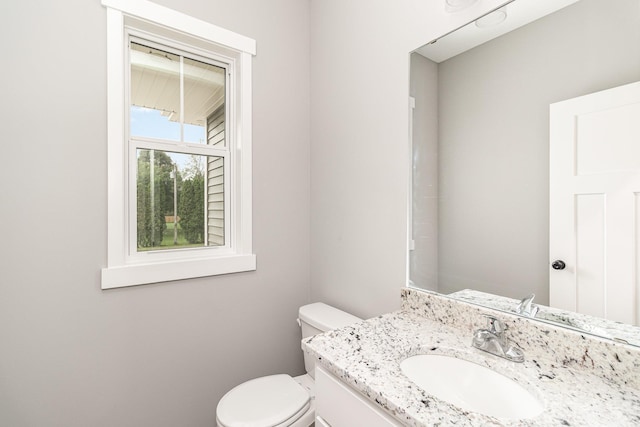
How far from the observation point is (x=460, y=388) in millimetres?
842

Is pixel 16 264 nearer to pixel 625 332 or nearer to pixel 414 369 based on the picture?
pixel 414 369

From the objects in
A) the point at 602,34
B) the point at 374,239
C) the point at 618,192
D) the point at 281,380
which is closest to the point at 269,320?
the point at 281,380

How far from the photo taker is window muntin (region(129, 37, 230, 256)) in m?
1.46

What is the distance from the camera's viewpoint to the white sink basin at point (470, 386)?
0.73m

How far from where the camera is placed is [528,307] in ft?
2.94

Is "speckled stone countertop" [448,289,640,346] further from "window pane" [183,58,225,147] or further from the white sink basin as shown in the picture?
"window pane" [183,58,225,147]

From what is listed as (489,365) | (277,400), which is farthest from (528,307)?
(277,400)

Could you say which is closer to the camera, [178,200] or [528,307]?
[528,307]

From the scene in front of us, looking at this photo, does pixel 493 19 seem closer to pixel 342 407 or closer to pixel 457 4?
pixel 457 4

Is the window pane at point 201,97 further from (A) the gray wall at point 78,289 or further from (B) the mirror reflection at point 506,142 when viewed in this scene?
(B) the mirror reflection at point 506,142

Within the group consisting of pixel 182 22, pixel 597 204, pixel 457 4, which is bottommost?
pixel 597 204

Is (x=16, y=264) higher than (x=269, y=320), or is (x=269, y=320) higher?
(x=16, y=264)

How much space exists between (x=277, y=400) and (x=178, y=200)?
3.60 feet

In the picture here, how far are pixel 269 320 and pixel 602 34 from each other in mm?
1801
